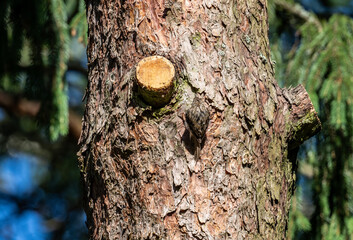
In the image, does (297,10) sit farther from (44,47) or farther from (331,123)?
(44,47)

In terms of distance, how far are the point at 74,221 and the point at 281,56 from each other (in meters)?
1.49

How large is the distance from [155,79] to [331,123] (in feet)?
3.61

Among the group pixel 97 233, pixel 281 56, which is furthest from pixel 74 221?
pixel 97 233

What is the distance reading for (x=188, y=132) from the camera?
3.44 ft

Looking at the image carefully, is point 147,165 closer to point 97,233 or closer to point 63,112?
point 97,233

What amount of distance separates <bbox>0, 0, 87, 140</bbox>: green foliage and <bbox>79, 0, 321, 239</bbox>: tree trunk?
0.80 meters

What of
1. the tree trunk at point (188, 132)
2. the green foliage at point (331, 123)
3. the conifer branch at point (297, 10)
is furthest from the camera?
the conifer branch at point (297, 10)

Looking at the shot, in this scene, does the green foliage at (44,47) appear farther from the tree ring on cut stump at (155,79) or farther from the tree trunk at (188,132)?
the tree ring on cut stump at (155,79)

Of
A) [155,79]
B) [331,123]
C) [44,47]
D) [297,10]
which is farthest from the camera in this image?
[297,10]

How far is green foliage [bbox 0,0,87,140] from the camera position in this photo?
1956mm

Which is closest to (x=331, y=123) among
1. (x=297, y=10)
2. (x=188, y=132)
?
(x=297, y=10)

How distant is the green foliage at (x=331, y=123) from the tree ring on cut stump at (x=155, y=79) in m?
1.05

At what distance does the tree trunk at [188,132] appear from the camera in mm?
1040

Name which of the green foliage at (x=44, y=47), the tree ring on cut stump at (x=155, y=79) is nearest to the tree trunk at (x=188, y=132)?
the tree ring on cut stump at (x=155, y=79)
